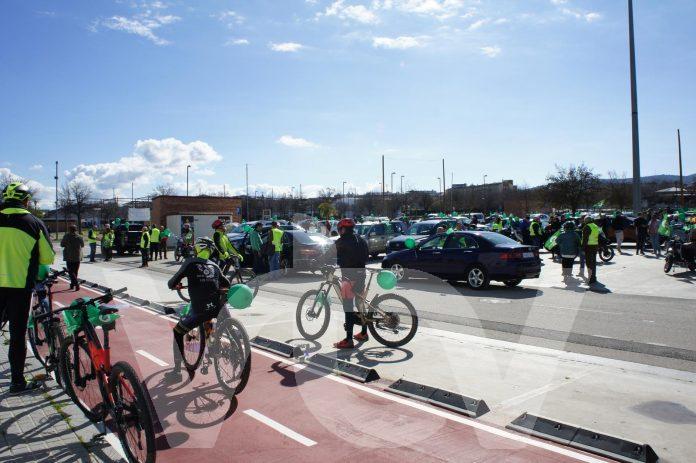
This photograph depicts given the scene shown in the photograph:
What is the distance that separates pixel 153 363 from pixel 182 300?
5659 mm

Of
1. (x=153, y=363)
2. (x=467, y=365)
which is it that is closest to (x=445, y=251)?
(x=467, y=365)

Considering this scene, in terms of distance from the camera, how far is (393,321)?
24.7 ft

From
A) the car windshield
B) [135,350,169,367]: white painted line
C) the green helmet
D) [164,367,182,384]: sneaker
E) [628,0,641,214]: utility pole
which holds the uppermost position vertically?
[628,0,641,214]: utility pole

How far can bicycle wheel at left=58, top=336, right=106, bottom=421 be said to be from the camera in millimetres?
4790

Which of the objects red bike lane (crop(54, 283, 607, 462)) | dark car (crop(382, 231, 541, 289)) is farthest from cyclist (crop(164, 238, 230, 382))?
dark car (crop(382, 231, 541, 289))

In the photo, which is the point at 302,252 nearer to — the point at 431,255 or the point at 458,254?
the point at 431,255

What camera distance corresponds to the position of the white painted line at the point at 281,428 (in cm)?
452

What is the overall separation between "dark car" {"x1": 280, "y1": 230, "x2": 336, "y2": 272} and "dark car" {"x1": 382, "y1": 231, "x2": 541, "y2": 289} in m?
3.37

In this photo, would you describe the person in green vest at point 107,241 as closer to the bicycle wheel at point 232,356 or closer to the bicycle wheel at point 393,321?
the bicycle wheel at point 393,321

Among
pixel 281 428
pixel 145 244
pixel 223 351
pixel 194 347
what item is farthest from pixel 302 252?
pixel 281 428

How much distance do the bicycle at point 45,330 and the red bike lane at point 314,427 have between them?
1.08 meters

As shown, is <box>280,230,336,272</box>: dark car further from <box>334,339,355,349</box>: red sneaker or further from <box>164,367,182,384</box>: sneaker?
<box>164,367,182,384</box>: sneaker

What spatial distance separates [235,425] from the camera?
16.0ft

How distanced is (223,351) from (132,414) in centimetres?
174
